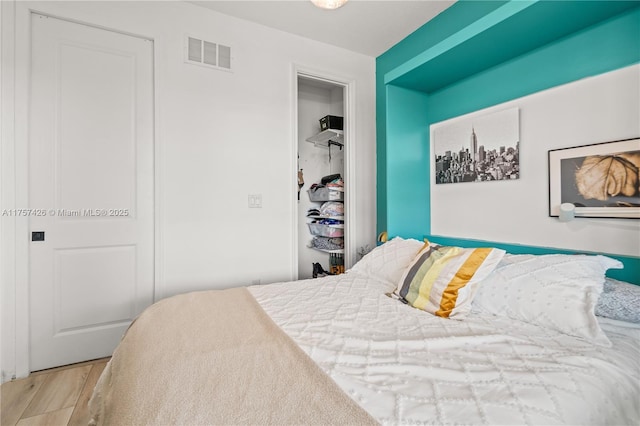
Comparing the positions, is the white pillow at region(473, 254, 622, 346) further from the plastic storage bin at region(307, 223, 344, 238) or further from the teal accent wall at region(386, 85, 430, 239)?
the plastic storage bin at region(307, 223, 344, 238)

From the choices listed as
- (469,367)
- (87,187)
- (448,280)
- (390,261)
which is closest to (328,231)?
(390,261)

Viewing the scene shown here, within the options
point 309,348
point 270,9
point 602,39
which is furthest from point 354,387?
point 270,9

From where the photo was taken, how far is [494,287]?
53.2 inches

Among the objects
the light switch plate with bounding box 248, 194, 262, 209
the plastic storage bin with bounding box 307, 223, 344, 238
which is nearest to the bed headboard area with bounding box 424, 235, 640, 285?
the plastic storage bin with bounding box 307, 223, 344, 238

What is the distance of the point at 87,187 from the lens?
202cm

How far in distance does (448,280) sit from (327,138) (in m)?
2.30

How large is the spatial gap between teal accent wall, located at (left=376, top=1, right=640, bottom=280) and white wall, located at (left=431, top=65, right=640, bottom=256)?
8cm

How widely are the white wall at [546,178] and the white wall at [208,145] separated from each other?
1.49m

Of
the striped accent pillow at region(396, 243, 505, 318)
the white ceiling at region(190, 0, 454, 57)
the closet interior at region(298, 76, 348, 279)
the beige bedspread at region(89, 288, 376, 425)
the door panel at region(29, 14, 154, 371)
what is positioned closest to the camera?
the beige bedspread at region(89, 288, 376, 425)

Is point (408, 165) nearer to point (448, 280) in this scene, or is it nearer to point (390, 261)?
point (390, 261)

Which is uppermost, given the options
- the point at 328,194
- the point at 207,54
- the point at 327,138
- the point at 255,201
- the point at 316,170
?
the point at 207,54

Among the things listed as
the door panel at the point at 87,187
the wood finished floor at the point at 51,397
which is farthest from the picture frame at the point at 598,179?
the wood finished floor at the point at 51,397

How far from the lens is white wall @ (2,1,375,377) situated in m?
1.83

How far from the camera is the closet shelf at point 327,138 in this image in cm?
304
